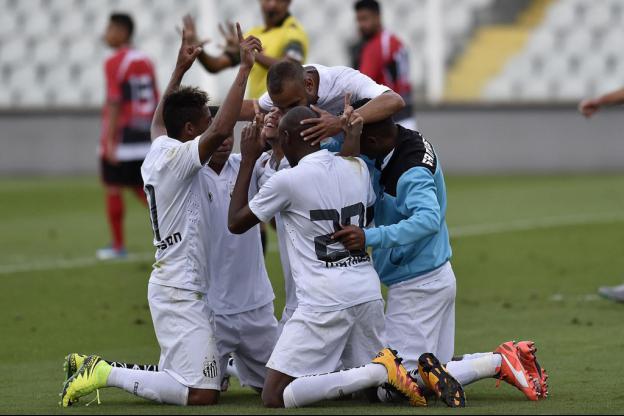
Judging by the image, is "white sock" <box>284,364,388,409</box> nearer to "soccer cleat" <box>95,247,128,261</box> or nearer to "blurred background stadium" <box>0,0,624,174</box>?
"soccer cleat" <box>95,247,128,261</box>

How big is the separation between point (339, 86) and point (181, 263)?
130 centimetres

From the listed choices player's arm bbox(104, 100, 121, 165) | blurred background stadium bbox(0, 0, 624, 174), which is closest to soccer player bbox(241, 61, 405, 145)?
player's arm bbox(104, 100, 121, 165)

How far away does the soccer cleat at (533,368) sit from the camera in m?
6.06

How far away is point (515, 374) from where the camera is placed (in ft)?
19.9

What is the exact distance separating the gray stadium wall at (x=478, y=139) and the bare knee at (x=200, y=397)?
16277 mm

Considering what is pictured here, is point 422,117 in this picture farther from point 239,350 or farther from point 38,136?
point 239,350

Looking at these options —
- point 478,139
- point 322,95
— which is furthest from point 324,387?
point 478,139

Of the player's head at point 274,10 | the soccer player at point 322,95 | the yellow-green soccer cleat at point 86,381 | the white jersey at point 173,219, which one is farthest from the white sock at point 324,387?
the player's head at point 274,10

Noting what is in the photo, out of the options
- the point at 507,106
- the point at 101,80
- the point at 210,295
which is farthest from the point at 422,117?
the point at 210,295

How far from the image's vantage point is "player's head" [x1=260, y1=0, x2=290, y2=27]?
34.3ft

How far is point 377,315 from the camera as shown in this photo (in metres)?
6.01

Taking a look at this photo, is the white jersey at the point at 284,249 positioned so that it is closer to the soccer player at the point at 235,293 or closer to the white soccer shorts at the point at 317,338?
the soccer player at the point at 235,293

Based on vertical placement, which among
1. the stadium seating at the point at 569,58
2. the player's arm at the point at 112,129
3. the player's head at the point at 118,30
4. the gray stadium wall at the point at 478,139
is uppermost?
the player's head at the point at 118,30

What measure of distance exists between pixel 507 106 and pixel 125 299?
533 inches
